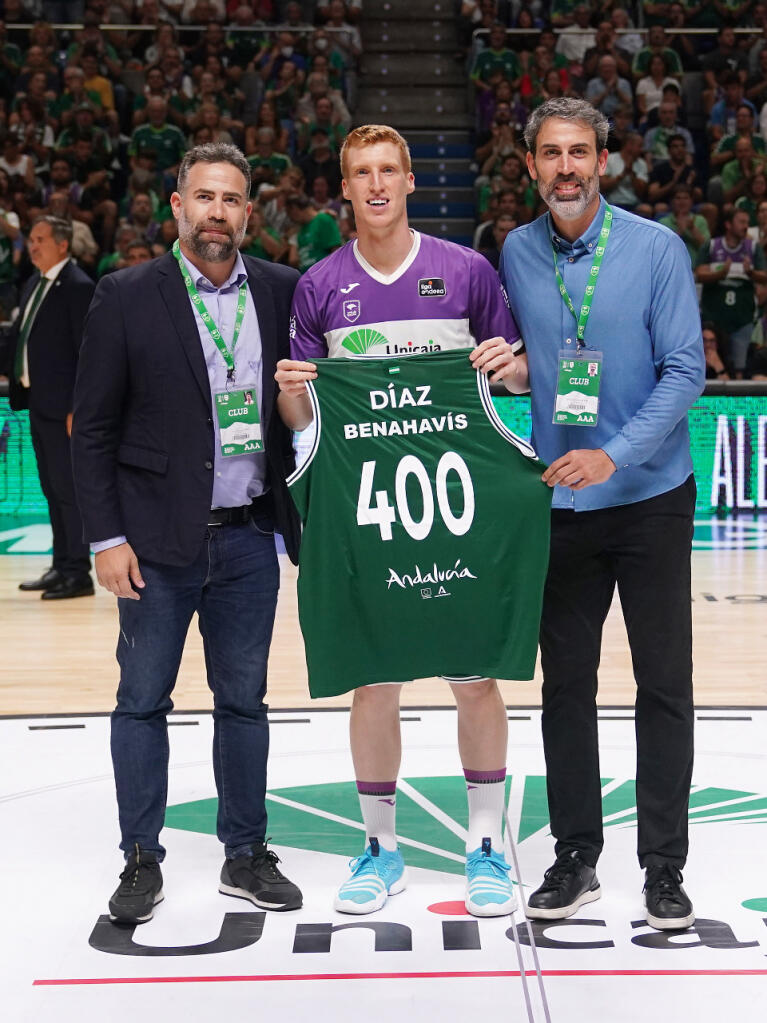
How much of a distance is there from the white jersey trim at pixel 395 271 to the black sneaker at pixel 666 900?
147 cm

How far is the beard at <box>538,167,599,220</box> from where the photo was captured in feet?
10.4

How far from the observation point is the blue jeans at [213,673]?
3.27 m

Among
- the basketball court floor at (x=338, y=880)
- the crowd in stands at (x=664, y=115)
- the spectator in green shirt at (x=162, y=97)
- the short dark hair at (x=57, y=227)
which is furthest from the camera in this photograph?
the spectator in green shirt at (x=162, y=97)

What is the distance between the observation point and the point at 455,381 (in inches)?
125

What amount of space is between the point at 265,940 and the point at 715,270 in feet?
29.1

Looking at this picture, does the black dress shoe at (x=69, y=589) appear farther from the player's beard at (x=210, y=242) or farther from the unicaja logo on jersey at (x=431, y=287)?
the unicaja logo on jersey at (x=431, y=287)

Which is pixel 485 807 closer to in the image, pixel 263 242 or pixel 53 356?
pixel 53 356

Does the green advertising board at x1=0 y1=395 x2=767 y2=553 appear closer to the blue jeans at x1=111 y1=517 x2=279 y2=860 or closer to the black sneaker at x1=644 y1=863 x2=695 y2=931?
the blue jeans at x1=111 y1=517 x2=279 y2=860

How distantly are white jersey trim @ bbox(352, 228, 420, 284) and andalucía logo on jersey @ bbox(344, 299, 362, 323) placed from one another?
71mm

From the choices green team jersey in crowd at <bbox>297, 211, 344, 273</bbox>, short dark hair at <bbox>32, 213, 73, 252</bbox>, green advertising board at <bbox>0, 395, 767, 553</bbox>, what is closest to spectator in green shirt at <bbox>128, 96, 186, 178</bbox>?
green team jersey in crowd at <bbox>297, 211, 344, 273</bbox>

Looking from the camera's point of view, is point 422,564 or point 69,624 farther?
point 69,624

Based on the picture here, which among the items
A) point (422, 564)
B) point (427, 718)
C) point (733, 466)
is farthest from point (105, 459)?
point (733, 466)

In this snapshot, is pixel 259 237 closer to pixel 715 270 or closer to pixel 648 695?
pixel 715 270

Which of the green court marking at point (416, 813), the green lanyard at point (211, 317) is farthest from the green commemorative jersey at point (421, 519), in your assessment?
the green court marking at point (416, 813)
